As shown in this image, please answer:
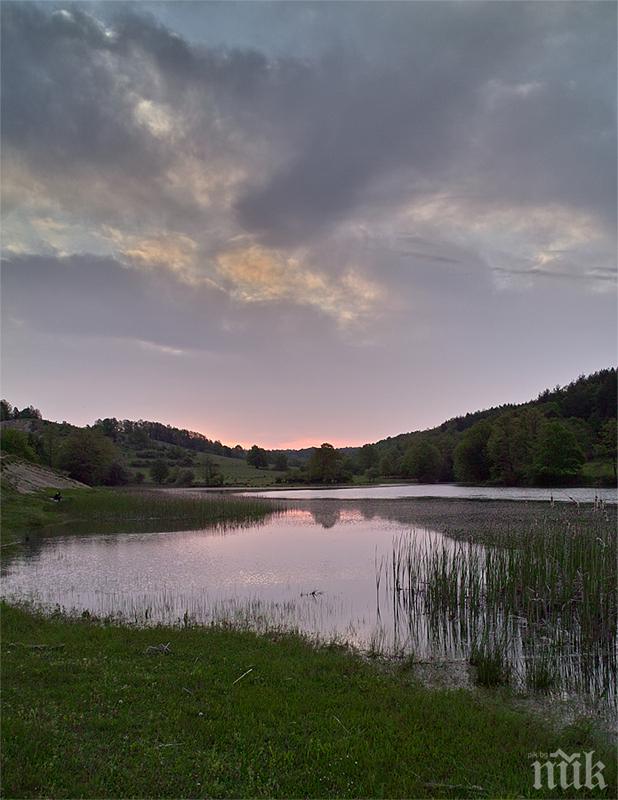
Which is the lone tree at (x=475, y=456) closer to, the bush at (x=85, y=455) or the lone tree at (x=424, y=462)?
the lone tree at (x=424, y=462)

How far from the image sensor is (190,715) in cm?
651

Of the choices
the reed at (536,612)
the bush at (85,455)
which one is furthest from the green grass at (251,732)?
the bush at (85,455)

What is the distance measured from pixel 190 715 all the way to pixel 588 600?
817 cm

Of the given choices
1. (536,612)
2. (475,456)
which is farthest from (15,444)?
(536,612)

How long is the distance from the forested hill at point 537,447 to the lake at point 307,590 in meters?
51.5

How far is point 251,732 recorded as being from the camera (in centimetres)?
602

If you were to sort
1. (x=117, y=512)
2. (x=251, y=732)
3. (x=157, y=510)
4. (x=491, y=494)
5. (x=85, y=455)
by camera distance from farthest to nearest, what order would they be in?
(x=85, y=455)
(x=491, y=494)
(x=157, y=510)
(x=117, y=512)
(x=251, y=732)

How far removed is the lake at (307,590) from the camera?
34.8 ft

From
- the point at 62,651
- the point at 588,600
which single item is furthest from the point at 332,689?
the point at 588,600

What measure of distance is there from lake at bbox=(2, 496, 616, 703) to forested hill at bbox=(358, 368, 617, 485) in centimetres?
5154

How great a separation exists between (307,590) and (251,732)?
10239mm

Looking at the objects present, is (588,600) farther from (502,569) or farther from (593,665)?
(502,569)

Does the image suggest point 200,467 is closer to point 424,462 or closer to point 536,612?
point 424,462

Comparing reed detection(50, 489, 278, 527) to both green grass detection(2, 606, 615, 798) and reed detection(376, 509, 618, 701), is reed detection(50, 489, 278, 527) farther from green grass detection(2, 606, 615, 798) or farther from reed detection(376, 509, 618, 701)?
green grass detection(2, 606, 615, 798)
